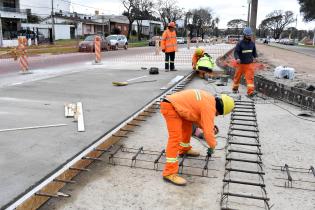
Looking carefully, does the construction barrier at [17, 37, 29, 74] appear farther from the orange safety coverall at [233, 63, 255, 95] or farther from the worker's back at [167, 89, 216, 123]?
the worker's back at [167, 89, 216, 123]

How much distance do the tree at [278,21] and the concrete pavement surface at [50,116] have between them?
5070 inches

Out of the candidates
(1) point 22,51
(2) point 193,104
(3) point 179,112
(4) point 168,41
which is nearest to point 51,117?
(3) point 179,112

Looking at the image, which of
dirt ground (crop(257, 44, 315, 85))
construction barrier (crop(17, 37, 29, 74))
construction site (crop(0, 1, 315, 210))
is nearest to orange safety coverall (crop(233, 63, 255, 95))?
construction site (crop(0, 1, 315, 210))

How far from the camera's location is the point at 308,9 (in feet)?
190

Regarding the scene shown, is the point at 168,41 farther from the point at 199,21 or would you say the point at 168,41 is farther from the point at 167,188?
the point at 199,21

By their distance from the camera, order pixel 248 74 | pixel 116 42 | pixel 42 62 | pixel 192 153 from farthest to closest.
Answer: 1. pixel 116 42
2. pixel 42 62
3. pixel 248 74
4. pixel 192 153

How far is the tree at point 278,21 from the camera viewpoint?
129125mm

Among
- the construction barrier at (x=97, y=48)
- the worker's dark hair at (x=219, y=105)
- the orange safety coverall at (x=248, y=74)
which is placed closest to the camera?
the worker's dark hair at (x=219, y=105)

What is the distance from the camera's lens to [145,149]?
530cm

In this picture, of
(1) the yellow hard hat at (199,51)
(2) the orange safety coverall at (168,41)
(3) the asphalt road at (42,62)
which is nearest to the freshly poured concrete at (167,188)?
(1) the yellow hard hat at (199,51)

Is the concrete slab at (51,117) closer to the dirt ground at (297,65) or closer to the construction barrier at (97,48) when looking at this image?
the dirt ground at (297,65)

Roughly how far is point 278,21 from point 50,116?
136 m

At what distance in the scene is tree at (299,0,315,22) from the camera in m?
53.8

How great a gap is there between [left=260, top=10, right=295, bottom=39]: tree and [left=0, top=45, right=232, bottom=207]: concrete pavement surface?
129 m
